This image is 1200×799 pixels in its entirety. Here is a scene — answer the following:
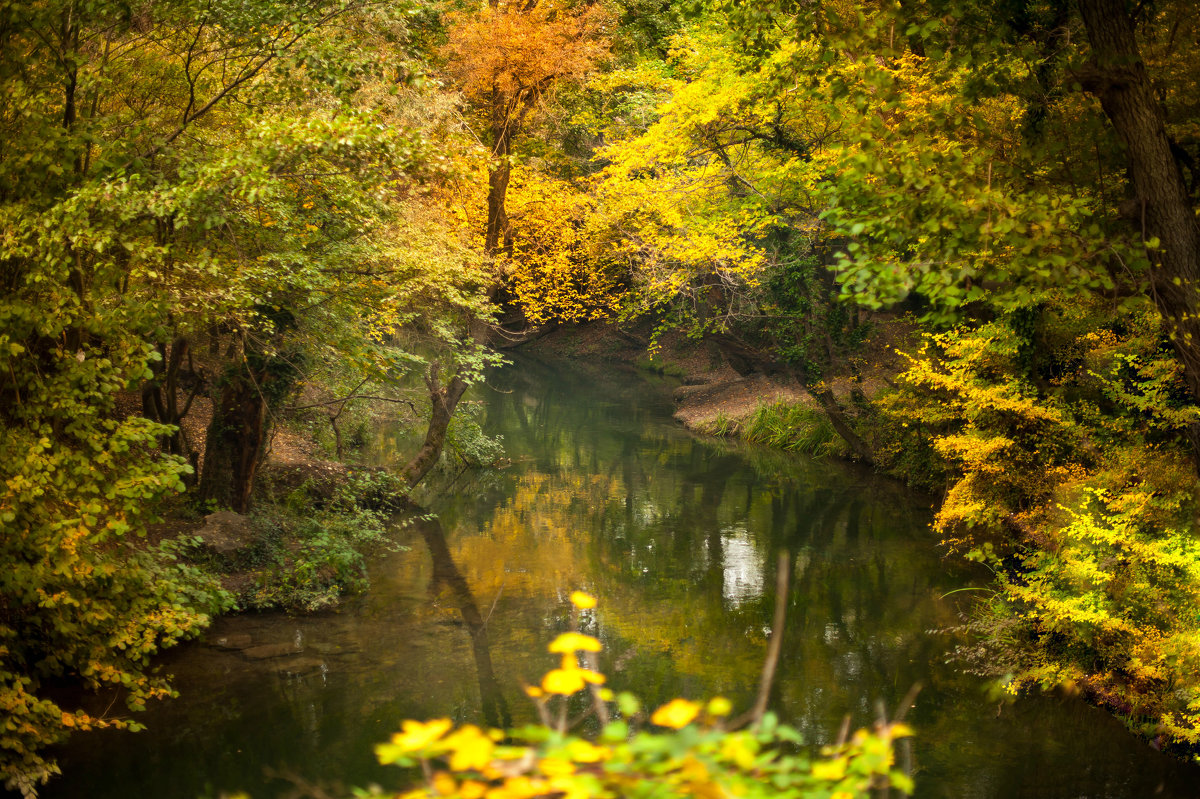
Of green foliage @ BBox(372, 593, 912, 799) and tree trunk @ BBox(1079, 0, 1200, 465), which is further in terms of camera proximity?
tree trunk @ BBox(1079, 0, 1200, 465)

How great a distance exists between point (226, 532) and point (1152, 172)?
10.3 meters

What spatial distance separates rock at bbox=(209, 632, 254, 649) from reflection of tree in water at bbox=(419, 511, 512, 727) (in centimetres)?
249

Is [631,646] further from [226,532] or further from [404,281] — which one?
[404,281]

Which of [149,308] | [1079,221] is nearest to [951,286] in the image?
[1079,221]

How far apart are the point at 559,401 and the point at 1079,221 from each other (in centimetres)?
2295

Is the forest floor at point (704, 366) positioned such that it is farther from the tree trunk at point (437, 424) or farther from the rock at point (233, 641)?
the rock at point (233, 641)

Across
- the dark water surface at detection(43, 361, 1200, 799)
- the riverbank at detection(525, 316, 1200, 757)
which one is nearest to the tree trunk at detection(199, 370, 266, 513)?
the dark water surface at detection(43, 361, 1200, 799)

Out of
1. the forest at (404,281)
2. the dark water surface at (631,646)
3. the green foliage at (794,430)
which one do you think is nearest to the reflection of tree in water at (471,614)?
the dark water surface at (631,646)

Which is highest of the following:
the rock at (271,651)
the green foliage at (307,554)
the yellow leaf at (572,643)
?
the yellow leaf at (572,643)

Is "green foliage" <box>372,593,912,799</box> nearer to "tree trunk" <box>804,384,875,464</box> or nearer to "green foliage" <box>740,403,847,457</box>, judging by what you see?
"tree trunk" <box>804,384,875,464</box>

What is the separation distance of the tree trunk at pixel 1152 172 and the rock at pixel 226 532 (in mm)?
10008

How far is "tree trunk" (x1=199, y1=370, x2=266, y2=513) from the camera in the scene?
38.2 feet

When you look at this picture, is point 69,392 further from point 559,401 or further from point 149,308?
point 559,401

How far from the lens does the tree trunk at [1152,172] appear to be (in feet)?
18.2
